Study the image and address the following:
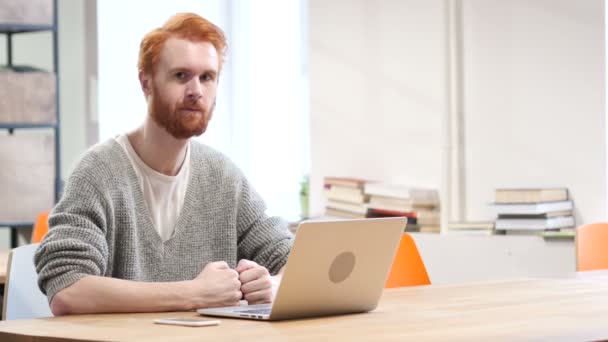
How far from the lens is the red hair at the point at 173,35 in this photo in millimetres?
2180

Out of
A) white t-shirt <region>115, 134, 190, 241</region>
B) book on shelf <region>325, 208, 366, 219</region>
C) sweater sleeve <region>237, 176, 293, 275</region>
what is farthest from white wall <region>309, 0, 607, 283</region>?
white t-shirt <region>115, 134, 190, 241</region>

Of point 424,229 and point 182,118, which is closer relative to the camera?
point 182,118

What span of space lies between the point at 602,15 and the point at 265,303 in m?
2.44

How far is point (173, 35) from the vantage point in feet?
7.14

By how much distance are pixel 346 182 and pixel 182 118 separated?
2655 mm

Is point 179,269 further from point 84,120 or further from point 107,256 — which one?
point 84,120

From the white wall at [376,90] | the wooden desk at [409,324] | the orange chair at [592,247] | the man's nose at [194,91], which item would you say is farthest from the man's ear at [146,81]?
the white wall at [376,90]

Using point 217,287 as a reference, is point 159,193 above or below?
above

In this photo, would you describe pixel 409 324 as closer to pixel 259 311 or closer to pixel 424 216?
pixel 259 311

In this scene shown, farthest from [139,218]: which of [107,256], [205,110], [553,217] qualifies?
[553,217]

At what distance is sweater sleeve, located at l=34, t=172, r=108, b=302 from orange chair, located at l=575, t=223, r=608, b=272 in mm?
1655

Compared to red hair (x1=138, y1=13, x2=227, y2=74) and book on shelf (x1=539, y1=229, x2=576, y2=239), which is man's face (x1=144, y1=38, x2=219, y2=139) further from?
book on shelf (x1=539, y1=229, x2=576, y2=239)

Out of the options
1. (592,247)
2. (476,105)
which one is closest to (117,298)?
(592,247)

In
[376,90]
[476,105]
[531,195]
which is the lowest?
[531,195]
